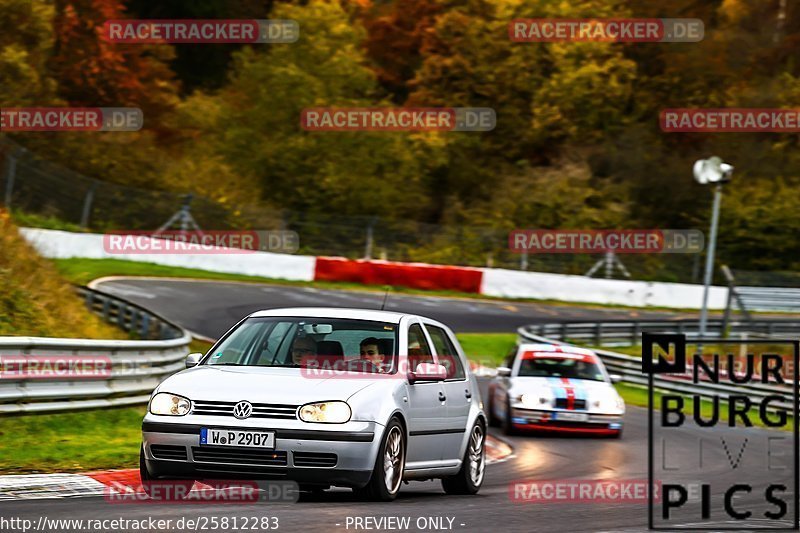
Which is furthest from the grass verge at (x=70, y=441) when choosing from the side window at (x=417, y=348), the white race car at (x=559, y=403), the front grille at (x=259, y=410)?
the white race car at (x=559, y=403)

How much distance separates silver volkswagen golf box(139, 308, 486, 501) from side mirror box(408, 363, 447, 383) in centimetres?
1

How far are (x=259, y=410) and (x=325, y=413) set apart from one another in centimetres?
43

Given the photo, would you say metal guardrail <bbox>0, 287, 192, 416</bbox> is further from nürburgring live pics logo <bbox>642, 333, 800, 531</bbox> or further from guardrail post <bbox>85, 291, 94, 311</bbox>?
nürburgring live pics logo <bbox>642, 333, 800, 531</bbox>

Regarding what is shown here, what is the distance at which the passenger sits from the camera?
998 cm

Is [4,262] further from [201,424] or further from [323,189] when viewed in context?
[323,189]

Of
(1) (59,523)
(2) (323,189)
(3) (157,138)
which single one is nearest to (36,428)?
(1) (59,523)

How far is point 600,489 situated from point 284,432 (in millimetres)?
4110

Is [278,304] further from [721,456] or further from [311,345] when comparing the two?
[311,345]

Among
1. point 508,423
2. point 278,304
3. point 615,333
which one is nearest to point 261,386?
point 508,423

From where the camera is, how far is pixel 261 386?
9172mm

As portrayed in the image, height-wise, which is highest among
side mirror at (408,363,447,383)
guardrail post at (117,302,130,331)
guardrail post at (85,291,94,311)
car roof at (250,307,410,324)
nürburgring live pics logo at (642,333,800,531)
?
guardrail post at (85,291,94,311)

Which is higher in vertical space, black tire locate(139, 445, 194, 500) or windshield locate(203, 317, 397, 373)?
windshield locate(203, 317, 397, 373)

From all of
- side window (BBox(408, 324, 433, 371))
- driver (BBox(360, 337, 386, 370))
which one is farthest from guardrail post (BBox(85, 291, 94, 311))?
driver (BBox(360, 337, 386, 370))

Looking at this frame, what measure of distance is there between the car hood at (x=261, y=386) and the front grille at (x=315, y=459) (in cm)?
34
